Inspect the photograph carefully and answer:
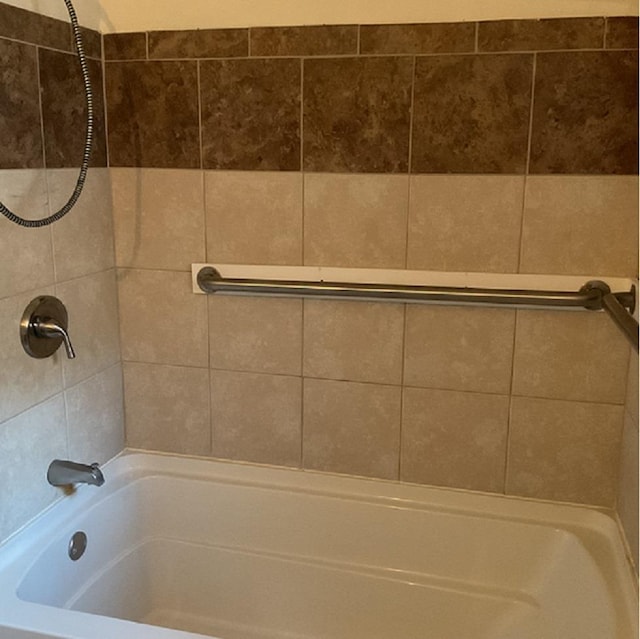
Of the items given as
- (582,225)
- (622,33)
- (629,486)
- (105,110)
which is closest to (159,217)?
(105,110)

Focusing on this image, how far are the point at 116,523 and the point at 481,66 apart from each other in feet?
4.65

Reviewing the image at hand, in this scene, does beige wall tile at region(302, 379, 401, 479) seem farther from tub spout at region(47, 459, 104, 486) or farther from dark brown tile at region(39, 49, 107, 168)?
dark brown tile at region(39, 49, 107, 168)

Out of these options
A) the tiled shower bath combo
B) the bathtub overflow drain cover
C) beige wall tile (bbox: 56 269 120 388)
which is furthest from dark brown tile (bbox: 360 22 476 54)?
the bathtub overflow drain cover

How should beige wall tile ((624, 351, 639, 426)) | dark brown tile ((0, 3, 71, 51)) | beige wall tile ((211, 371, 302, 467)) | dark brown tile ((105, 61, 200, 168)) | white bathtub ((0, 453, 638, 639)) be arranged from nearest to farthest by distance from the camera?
dark brown tile ((0, 3, 71, 51)) < beige wall tile ((624, 351, 639, 426)) < white bathtub ((0, 453, 638, 639)) < dark brown tile ((105, 61, 200, 168)) < beige wall tile ((211, 371, 302, 467))

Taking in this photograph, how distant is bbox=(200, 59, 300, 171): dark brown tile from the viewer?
1668mm

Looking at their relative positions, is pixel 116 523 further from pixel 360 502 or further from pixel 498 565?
pixel 498 565

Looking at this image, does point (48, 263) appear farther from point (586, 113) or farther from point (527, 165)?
point (586, 113)

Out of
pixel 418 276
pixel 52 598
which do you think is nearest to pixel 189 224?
pixel 418 276

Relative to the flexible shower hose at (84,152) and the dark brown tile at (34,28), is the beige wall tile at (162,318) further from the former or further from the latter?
the dark brown tile at (34,28)

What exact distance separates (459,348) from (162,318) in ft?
2.57

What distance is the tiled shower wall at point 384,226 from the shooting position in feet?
5.11

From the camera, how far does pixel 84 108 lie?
1.69 metres

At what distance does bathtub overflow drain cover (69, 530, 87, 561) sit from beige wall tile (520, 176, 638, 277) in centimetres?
124

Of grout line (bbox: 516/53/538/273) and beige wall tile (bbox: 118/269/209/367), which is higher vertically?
grout line (bbox: 516/53/538/273)
